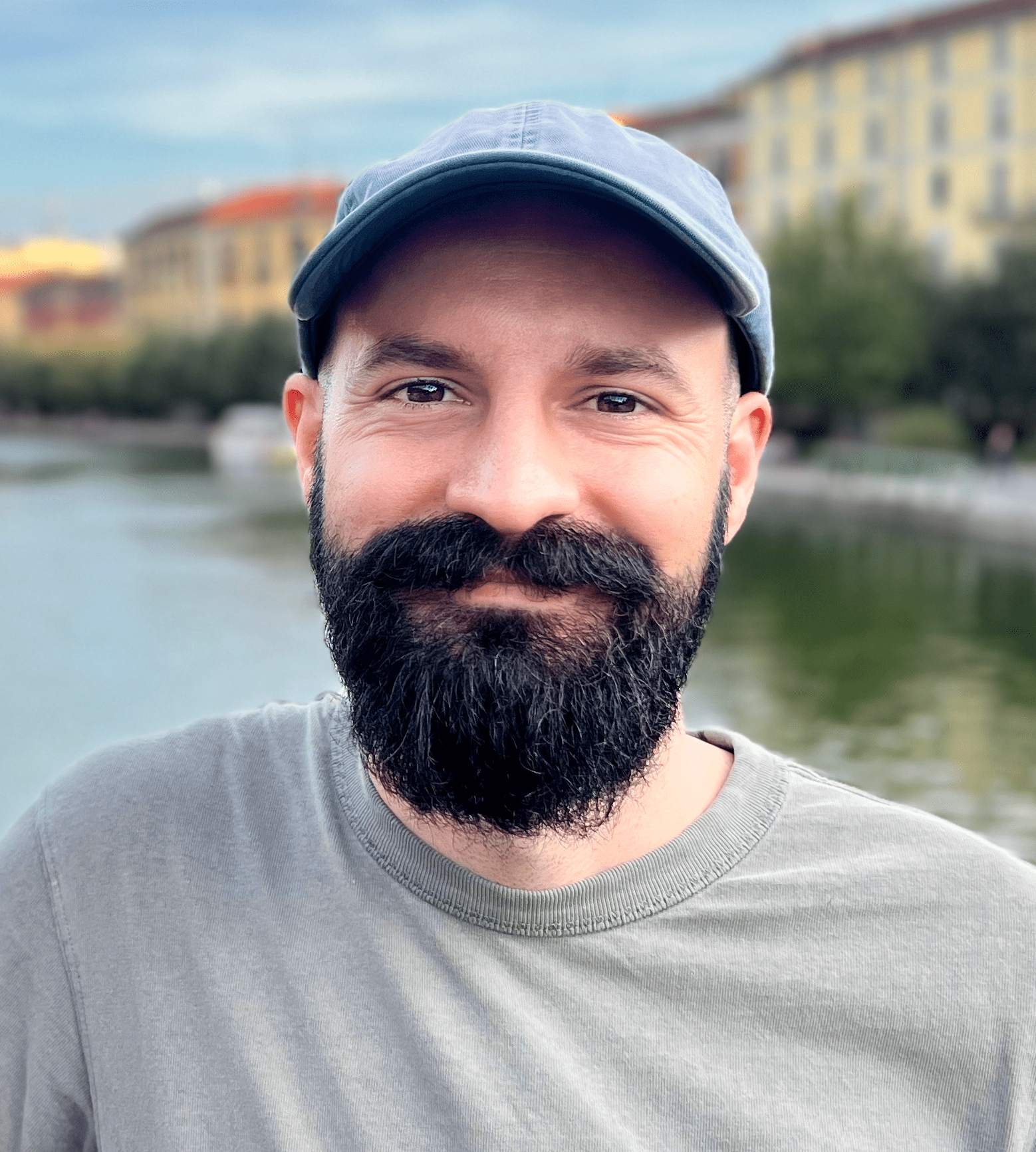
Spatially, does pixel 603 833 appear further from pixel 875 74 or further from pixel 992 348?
pixel 875 74

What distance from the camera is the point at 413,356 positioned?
1269 millimetres

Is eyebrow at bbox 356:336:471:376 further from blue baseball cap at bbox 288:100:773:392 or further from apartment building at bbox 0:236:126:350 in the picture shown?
apartment building at bbox 0:236:126:350

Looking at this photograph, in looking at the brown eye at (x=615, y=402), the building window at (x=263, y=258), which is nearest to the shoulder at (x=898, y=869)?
the brown eye at (x=615, y=402)

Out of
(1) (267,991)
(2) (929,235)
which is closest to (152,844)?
(1) (267,991)

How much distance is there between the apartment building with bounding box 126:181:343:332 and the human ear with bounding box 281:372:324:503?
6418 cm

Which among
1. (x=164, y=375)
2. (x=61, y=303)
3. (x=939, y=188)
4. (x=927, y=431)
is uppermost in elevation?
(x=939, y=188)

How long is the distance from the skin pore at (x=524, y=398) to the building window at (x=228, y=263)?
7497 cm

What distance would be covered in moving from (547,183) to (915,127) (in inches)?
1764

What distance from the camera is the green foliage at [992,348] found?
29953 millimetres

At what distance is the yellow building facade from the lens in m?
40.9

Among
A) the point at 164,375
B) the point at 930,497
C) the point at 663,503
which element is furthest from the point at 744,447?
the point at 164,375

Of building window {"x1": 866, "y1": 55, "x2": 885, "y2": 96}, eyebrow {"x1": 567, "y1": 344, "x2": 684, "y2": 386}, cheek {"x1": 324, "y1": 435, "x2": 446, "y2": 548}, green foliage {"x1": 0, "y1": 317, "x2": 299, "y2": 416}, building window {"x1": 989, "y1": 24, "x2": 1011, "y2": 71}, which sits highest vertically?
eyebrow {"x1": 567, "y1": 344, "x2": 684, "y2": 386}

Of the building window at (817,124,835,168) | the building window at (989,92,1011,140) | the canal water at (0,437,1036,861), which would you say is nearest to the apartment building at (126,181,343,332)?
the building window at (817,124,835,168)

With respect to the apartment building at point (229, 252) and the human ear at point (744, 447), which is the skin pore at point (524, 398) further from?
the apartment building at point (229, 252)
